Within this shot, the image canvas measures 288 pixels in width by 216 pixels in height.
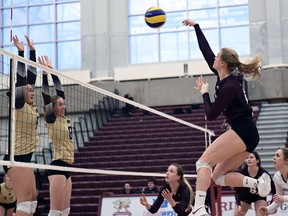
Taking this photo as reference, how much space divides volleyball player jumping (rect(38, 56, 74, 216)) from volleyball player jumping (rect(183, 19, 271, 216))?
193cm

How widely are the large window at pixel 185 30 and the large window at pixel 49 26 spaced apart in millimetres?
2031

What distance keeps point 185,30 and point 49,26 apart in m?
4.85

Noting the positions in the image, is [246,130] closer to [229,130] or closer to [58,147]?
[229,130]

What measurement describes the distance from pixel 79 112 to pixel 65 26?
3.55 meters

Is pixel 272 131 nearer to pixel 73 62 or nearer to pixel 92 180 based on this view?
pixel 92 180

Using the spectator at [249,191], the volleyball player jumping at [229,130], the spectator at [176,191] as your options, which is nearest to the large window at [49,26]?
the spectator at [249,191]

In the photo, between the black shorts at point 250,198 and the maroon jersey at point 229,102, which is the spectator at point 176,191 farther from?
the maroon jersey at point 229,102

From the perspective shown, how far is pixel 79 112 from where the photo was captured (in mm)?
19953

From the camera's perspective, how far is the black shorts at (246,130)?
6.10 m

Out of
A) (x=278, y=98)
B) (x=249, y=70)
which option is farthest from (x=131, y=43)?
(x=249, y=70)

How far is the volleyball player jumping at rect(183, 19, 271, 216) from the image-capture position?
604cm

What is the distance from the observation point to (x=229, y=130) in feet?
20.4

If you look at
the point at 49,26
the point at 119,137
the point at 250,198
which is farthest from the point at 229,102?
the point at 49,26

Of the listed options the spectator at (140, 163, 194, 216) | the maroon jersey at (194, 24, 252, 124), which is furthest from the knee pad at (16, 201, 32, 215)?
the maroon jersey at (194, 24, 252, 124)
